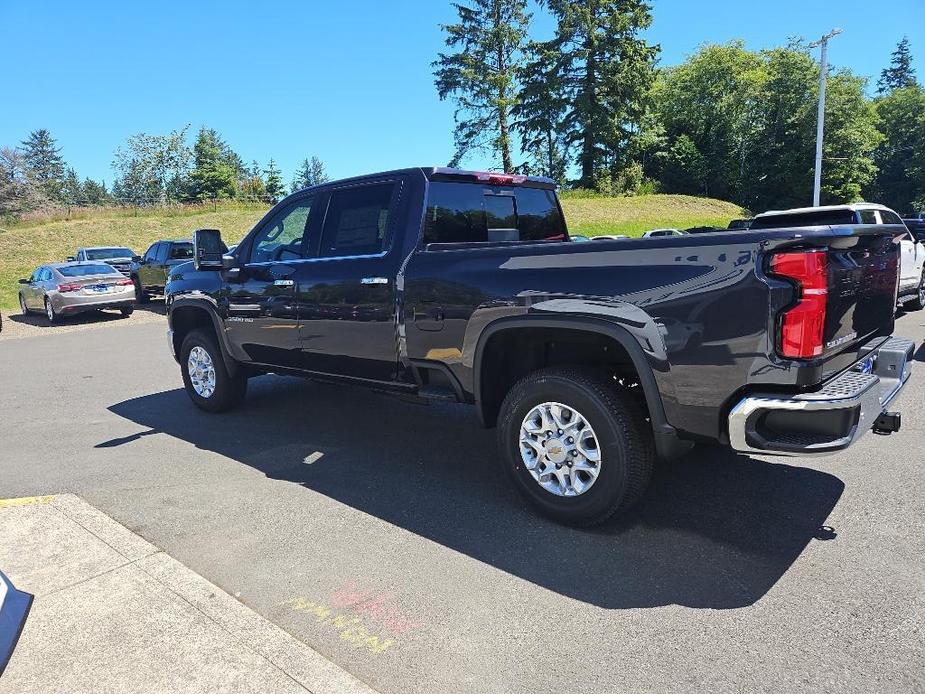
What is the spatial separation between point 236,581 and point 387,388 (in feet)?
5.80

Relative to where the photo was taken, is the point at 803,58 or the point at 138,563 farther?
the point at 803,58

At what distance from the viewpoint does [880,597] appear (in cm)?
288

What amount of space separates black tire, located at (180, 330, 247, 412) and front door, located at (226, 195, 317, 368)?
0.45 m

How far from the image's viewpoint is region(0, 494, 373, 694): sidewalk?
97.8 inches

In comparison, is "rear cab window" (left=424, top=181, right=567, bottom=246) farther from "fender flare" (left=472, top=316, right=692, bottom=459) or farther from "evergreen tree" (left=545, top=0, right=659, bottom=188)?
"evergreen tree" (left=545, top=0, right=659, bottom=188)

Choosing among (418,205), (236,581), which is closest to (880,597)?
(236,581)

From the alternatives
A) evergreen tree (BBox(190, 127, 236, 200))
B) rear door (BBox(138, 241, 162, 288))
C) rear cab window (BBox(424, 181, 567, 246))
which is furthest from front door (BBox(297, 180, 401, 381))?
evergreen tree (BBox(190, 127, 236, 200))

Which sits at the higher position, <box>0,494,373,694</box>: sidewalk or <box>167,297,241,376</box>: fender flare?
<box>167,297,241,376</box>: fender flare

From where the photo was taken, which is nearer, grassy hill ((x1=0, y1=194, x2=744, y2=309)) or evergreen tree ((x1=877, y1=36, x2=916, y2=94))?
grassy hill ((x1=0, y1=194, x2=744, y2=309))

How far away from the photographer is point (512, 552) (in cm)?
343

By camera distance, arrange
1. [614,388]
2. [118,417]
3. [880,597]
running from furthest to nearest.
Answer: [118,417], [614,388], [880,597]

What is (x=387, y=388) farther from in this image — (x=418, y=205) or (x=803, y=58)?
(x=803, y=58)

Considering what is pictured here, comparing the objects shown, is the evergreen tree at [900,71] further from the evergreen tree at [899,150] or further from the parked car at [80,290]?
the parked car at [80,290]

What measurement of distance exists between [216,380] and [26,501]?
7.01 feet
